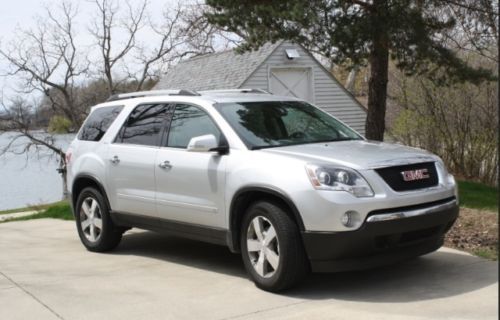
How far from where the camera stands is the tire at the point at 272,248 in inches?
208

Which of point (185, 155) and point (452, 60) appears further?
point (452, 60)

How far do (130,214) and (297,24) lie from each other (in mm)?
3881

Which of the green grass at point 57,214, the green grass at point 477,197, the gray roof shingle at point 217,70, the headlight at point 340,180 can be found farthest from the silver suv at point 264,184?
the gray roof shingle at point 217,70

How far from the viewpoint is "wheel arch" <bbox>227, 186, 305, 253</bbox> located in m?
5.28

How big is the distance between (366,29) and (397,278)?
401cm

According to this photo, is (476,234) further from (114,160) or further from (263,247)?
(114,160)

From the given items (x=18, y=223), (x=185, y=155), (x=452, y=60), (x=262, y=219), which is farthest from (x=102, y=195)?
(x=452, y=60)

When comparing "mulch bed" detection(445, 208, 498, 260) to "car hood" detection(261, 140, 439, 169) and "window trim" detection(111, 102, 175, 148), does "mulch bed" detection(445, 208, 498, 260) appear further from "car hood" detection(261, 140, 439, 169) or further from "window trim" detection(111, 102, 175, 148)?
"window trim" detection(111, 102, 175, 148)

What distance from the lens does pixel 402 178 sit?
5.34 meters

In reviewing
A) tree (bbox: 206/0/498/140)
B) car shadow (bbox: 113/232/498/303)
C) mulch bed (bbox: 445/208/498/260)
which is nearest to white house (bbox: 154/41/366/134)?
tree (bbox: 206/0/498/140)

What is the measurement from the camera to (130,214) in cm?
709

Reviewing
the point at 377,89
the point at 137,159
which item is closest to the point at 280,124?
the point at 137,159

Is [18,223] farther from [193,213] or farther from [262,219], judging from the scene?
Answer: [262,219]

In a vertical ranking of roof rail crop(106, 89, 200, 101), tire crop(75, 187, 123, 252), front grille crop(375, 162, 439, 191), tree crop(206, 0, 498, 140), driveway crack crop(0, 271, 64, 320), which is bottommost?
driveway crack crop(0, 271, 64, 320)
